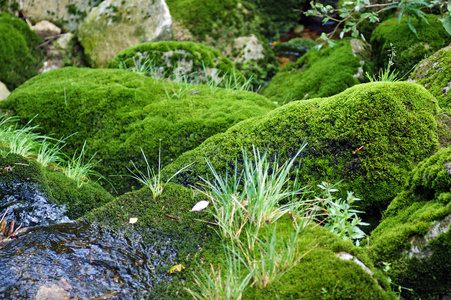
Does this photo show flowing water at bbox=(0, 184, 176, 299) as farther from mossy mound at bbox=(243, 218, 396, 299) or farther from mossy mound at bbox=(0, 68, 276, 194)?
mossy mound at bbox=(0, 68, 276, 194)

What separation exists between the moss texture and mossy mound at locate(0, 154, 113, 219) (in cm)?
55

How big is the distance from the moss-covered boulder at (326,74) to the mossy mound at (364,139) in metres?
2.79

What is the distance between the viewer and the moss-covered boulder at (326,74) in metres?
5.80

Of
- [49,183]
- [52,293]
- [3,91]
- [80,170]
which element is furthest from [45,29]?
[52,293]

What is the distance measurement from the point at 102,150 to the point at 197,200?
1.95 meters

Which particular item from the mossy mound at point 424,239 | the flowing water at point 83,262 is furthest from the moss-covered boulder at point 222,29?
the flowing water at point 83,262

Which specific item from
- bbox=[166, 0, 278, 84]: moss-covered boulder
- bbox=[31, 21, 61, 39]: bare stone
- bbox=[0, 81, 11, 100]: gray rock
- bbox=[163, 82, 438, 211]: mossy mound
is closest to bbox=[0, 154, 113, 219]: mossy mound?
bbox=[163, 82, 438, 211]: mossy mound

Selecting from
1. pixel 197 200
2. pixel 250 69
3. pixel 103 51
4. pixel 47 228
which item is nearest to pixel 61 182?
pixel 47 228

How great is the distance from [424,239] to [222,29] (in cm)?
A: 806

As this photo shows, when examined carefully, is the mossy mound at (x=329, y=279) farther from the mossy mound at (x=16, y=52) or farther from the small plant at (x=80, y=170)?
the mossy mound at (x=16, y=52)

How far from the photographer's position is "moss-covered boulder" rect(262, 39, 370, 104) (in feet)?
19.0

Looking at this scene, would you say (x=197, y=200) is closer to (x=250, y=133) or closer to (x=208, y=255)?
(x=208, y=255)

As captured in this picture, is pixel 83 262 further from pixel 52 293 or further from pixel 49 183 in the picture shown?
pixel 49 183

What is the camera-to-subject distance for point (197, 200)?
2771 mm
